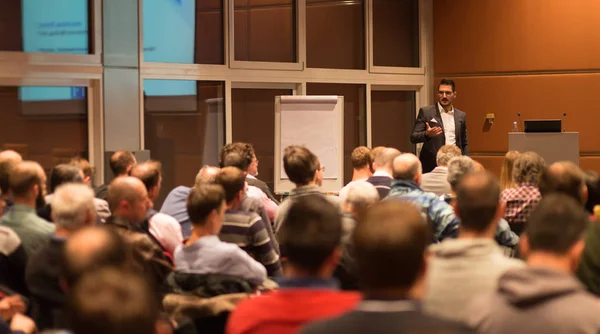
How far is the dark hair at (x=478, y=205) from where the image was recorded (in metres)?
2.87

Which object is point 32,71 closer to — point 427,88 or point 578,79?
point 427,88

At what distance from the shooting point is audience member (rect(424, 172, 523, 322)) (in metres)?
2.84

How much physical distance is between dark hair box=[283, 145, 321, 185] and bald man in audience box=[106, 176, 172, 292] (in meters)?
1.06

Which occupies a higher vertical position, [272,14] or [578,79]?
[272,14]

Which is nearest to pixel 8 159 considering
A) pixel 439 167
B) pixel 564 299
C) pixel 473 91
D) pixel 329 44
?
pixel 439 167

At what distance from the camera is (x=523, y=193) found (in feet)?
16.3

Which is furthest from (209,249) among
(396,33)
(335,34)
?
(396,33)

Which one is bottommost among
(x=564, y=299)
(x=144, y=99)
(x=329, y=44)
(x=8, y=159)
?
(x=564, y=299)

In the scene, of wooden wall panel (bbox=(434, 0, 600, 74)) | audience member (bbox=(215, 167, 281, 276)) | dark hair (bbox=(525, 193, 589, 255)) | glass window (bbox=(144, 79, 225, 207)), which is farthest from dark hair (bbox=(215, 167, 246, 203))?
wooden wall panel (bbox=(434, 0, 600, 74))

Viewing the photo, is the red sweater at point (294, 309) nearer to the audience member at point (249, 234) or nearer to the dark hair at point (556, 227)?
the dark hair at point (556, 227)

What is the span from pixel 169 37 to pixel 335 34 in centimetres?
225

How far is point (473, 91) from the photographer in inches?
380

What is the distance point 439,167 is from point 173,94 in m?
3.21

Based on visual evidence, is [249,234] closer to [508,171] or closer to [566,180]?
[566,180]
